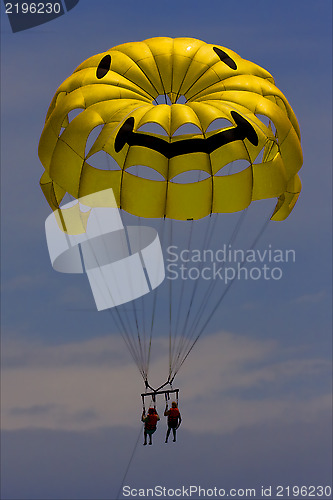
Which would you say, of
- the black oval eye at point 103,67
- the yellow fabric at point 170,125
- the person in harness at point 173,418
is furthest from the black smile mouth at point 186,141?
→ the person in harness at point 173,418

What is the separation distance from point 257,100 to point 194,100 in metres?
1.73

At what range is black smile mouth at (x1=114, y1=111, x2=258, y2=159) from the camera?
112 feet

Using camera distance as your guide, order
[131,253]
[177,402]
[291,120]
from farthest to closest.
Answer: [131,253], [291,120], [177,402]

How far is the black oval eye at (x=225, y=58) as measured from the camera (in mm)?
35969

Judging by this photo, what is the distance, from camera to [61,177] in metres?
34.8

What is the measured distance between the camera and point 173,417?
34312 mm

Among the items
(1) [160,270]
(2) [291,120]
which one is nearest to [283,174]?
(2) [291,120]

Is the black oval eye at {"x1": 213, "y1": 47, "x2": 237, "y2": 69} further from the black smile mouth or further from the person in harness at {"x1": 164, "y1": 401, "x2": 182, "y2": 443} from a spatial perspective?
the person in harness at {"x1": 164, "y1": 401, "x2": 182, "y2": 443}

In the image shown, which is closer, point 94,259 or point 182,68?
point 182,68

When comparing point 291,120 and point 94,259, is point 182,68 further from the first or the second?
point 94,259

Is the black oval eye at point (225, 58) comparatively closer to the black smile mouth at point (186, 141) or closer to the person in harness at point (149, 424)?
the black smile mouth at point (186, 141)

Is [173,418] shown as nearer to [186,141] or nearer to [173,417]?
[173,417]

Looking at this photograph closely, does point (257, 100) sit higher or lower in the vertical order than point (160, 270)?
higher

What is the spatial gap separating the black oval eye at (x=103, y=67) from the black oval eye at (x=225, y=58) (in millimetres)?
2733
